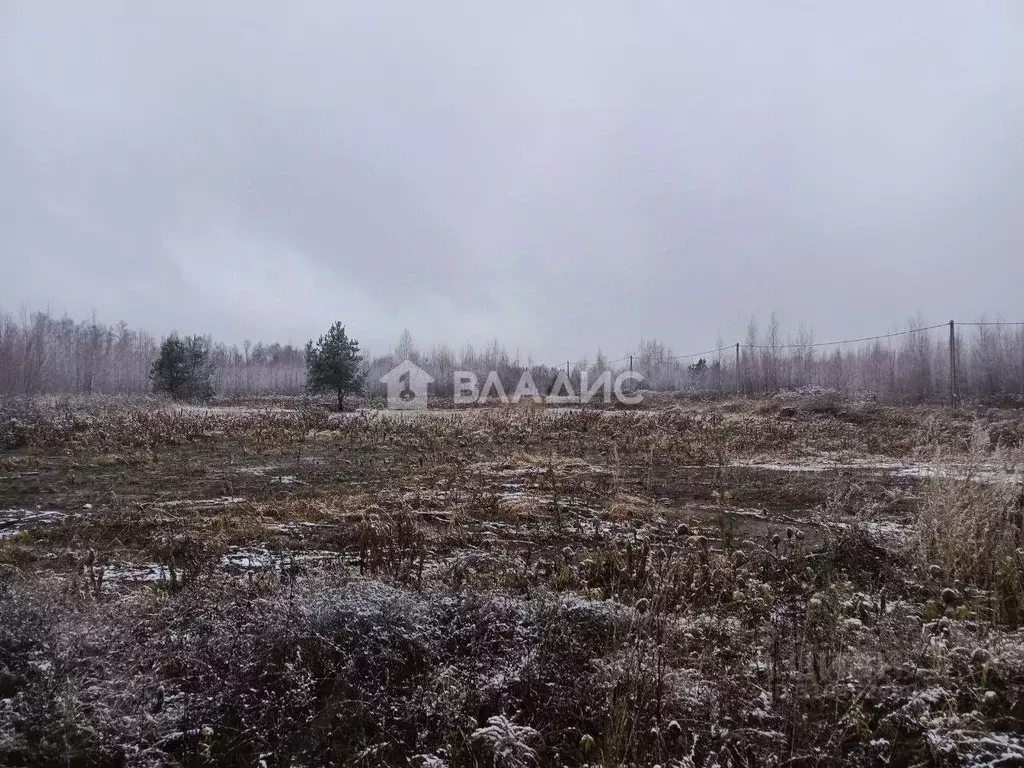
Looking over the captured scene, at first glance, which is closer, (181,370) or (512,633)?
(512,633)

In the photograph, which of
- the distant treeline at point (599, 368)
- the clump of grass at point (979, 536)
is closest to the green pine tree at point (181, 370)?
the distant treeline at point (599, 368)

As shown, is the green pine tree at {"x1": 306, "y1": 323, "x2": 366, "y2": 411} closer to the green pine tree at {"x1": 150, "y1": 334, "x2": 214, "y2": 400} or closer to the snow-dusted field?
the green pine tree at {"x1": 150, "y1": 334, "x2": 214, "y2": 400}

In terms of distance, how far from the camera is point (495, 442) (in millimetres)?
13508

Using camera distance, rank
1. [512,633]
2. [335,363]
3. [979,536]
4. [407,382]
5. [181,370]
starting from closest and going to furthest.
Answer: [512,633], [979,536], [335,363], [181,370], [407,382]

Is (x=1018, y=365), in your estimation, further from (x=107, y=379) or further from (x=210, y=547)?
(x=107, y=379)

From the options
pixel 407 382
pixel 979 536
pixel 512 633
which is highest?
pixel 407 382

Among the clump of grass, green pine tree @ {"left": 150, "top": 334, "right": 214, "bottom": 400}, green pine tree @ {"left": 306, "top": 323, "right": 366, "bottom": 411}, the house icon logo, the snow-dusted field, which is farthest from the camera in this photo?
the house icon logo

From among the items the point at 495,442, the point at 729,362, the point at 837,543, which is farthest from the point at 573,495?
the point at 729,362

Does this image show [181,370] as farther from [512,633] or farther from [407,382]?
[512,633]

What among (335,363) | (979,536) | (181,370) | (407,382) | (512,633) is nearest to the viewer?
(512,633)

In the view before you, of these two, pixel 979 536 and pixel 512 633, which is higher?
pixel 979 536

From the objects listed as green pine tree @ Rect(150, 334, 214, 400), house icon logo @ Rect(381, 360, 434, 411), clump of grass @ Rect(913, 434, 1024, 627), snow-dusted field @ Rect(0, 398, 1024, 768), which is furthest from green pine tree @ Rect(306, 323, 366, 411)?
clump of grass @ Rect(913, 434, 1024, 627)

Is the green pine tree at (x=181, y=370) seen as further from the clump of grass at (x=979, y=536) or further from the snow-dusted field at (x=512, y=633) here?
the clump of grass at (x=979, y=536)

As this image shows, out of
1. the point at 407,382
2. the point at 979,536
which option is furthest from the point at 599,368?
the point at 979,536
